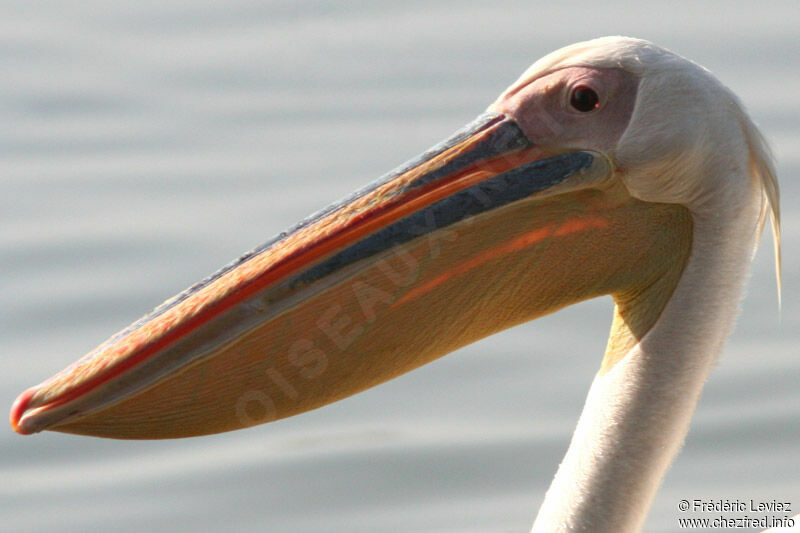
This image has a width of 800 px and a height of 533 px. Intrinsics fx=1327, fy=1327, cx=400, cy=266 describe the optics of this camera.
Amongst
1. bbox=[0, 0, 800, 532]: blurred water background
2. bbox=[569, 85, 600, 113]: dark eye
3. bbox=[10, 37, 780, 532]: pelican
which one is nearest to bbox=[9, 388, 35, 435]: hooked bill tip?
bbox=[10, 37, 780, 532]: pelican

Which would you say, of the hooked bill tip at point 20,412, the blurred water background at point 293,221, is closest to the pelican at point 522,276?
the hooked bill tip at point 20,412

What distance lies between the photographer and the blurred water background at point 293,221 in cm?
486

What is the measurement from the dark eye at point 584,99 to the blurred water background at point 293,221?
7.05 ft

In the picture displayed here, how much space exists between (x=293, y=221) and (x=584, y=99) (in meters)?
2.90

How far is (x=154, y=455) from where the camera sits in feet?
16.3

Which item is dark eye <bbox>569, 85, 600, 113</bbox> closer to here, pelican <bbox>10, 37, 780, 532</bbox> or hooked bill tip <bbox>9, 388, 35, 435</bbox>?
pelican <bbox>10, 37, 780, 532</bbox>

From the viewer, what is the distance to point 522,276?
10.1 feet

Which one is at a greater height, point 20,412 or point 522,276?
point 522,276

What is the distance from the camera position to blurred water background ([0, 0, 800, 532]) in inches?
191

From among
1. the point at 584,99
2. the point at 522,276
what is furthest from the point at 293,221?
the point at 584,99

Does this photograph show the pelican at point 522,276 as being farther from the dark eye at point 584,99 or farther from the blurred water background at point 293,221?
the blurred water background at point 293,221

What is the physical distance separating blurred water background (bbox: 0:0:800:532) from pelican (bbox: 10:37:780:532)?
1.80 m

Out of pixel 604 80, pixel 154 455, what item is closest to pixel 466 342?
pixel 604 80

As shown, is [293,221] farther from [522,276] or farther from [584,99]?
[584,99]
